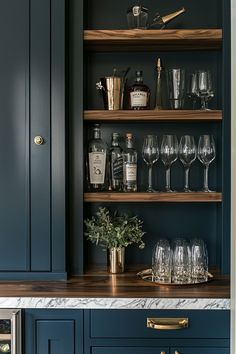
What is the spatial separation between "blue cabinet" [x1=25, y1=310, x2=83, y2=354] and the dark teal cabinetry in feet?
0.75

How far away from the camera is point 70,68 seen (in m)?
1.90

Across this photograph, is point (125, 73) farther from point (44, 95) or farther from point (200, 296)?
point (200, 296)

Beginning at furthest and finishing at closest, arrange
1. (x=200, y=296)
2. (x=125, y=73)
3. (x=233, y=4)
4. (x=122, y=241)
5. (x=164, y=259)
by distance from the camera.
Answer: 1. (x=125, y=73)
2. (x=122, y=241)
3. (x=164, y=259)
4. (x=200, y=296)
5. (x=233, y=4)

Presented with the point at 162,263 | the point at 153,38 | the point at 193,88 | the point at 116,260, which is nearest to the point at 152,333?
the point at 162,263

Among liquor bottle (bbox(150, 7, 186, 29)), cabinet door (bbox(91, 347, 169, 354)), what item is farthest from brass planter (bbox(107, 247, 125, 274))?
liquor bottle (bbox(150, 7, 186, 29))

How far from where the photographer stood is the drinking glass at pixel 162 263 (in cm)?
179

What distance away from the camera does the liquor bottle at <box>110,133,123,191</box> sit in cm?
203

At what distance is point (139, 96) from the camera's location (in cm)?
198

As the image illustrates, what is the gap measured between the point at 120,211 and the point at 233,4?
4.03 ft

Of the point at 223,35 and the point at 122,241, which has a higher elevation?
the point at 223,35

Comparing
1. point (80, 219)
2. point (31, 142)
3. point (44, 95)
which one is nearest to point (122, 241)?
point (80, 219)

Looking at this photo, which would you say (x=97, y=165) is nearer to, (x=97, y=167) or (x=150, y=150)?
(x=97, y=167)

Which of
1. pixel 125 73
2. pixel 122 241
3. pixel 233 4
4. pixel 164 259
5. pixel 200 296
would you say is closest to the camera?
pixel 233 4

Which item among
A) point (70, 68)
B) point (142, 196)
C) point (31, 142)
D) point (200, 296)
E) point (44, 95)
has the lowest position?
point (200, 296)
